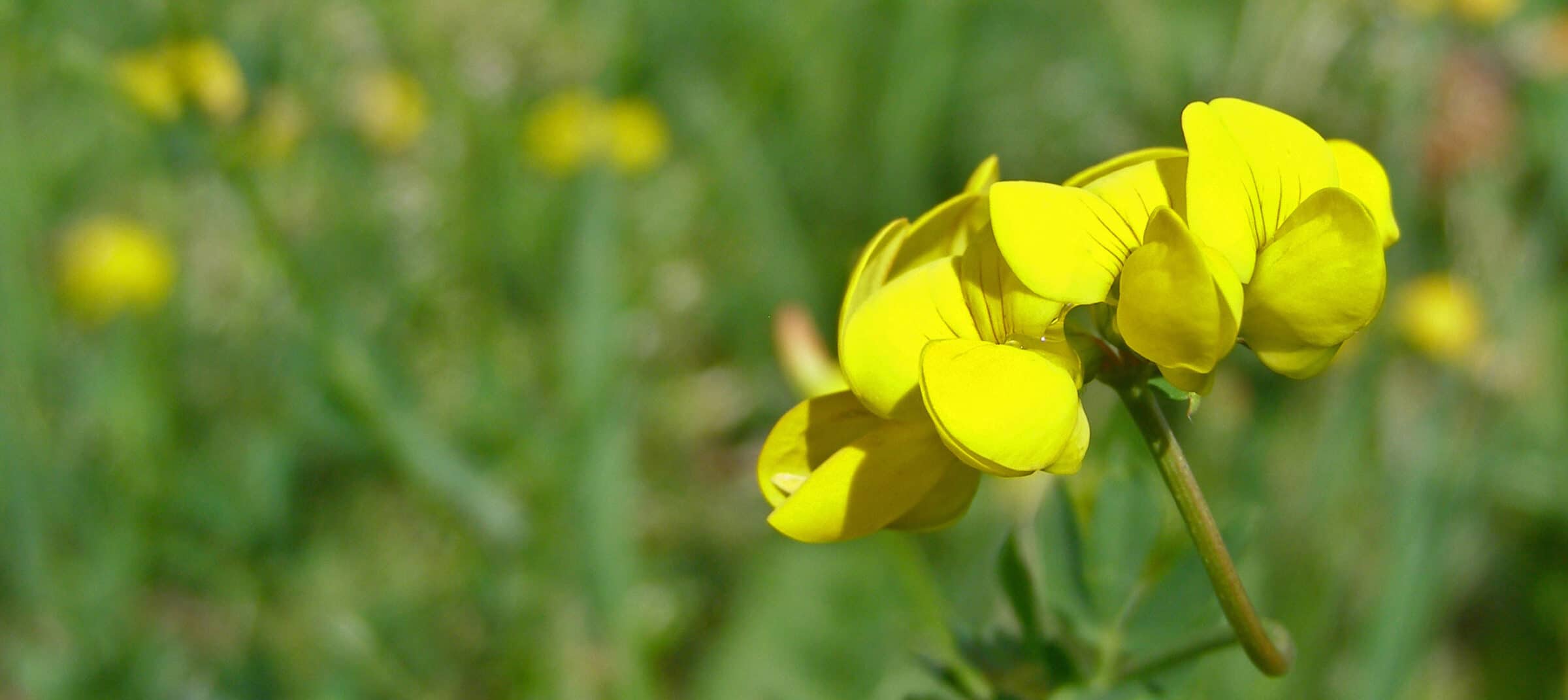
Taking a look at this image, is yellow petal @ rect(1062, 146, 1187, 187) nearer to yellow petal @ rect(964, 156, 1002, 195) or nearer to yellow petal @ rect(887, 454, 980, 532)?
yellow petal @ rect(964, 156, 1002, 195)

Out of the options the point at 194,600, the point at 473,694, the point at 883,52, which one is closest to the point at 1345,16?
the point at 883,52

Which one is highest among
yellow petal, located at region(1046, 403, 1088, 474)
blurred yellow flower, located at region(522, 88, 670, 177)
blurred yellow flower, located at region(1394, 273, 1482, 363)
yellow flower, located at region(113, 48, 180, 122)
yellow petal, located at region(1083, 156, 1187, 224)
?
yellow petal, located at region(1083, 156, 1187, 224)

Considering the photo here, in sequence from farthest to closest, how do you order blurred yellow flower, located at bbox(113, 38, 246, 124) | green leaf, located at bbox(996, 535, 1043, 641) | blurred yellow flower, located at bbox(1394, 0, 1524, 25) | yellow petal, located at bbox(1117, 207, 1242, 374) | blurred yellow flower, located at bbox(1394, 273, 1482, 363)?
blurred yellow flower, located at bbox(1394, 0, 1524, 25)
blurred yellow flower, located at bbox(1394, 273, 1482, 363)
blurred yellow flower, located at bbox(113, 38, 246, 124)
green leaf, located at bbox(996, 535, 1043, 641)
yellow petal, located at bbox(1117, 207, 1242, 374)

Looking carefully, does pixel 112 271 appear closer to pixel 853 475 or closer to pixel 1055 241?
pixel 853 475

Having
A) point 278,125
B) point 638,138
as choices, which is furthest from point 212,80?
point 638,138

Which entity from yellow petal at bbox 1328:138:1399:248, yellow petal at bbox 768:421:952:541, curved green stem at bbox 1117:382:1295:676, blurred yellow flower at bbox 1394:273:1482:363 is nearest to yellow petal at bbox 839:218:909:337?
yellow petal at bbox 768:421:952:541

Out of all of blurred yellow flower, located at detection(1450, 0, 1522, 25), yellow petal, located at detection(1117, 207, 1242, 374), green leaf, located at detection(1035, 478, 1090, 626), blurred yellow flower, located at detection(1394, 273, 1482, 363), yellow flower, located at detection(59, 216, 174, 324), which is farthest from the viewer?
yellow flower, located at detection(59, 216, 174, 324)

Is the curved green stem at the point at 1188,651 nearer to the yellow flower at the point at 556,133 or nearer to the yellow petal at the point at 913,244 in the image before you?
the yellow petal at the point at 913,244
